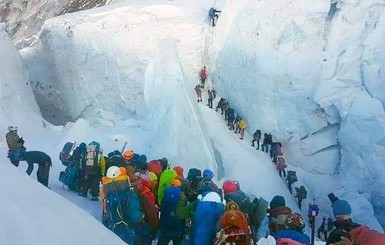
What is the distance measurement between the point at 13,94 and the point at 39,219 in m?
13.8

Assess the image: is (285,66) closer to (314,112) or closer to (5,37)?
(314,112)

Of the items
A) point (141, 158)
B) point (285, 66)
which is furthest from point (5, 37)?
point (141, 158)

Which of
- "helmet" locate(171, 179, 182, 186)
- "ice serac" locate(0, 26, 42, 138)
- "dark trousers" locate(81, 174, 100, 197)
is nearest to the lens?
"helmet" locate(171, 179, 182, 186)

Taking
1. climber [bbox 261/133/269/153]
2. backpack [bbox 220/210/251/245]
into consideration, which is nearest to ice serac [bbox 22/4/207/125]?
climber [bbox 261/133/269/153]

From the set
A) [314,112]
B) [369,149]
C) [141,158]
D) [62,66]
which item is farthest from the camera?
[62,66]

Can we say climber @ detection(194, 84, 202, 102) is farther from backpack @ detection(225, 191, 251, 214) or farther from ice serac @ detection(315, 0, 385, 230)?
backpack @ detection(225, 191, 251, 214)

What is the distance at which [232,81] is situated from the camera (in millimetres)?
16859

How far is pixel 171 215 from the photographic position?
5.98 m

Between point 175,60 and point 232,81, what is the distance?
3.10 m

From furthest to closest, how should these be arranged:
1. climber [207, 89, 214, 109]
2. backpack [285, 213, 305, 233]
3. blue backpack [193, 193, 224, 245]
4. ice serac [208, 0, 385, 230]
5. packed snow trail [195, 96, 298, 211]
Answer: climber [207, 89, 214, 109], ice serac [208, 0, 385, 230], packed snow trail [195, 96, 298, 211], backpack [285, 213, 305, 233], blue backpack [193, 193, 224, 245]

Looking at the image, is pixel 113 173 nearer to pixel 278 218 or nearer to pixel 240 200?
pixel 240 200

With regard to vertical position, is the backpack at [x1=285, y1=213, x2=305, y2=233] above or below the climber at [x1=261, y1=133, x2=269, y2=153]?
above

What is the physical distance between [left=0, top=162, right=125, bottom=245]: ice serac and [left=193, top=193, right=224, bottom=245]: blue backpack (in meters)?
1.85

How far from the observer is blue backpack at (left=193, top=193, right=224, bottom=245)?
535cm
